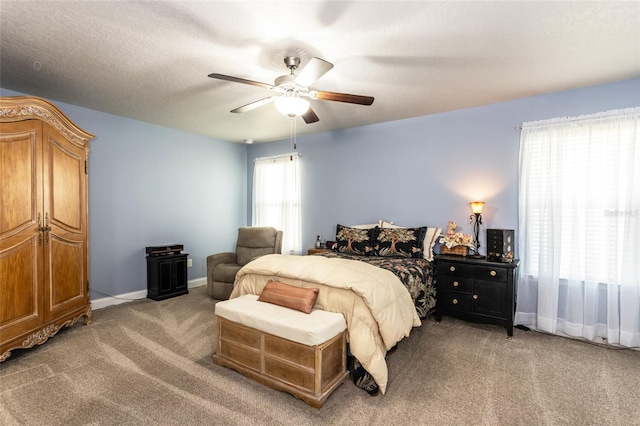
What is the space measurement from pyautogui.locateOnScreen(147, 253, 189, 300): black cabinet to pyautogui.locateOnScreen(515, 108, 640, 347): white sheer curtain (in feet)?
14.8

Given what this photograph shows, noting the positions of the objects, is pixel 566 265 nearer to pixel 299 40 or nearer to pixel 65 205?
pixel 299 40

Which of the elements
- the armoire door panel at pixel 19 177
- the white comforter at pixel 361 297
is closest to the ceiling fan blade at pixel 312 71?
the white comforter at pixel 361 297

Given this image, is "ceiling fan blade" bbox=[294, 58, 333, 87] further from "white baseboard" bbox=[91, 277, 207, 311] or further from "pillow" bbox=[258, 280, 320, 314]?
"white baseboard" bbox=[91, 277, 207, 311]

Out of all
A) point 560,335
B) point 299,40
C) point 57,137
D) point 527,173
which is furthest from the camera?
point 527,173

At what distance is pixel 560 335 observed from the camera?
328 cm

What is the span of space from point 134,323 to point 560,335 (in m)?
4.65

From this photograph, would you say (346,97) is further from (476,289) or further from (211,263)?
(211,263)

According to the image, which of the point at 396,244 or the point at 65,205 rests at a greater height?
the point at 65,205

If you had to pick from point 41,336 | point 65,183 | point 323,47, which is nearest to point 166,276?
point 41,336

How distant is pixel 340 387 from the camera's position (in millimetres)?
2326

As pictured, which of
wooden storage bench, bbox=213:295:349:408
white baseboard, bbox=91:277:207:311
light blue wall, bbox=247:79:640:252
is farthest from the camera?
white baseboard, bbox=91:277:207:311

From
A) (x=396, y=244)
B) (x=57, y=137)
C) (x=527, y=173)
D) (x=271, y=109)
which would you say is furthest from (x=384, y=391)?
(x=57, y=137)

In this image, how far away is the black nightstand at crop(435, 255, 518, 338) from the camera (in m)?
3.25

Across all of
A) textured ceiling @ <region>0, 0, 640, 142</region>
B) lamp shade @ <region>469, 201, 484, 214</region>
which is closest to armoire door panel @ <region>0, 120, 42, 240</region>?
textured ceiling @ <region>0, 0, 640, 142</region>
